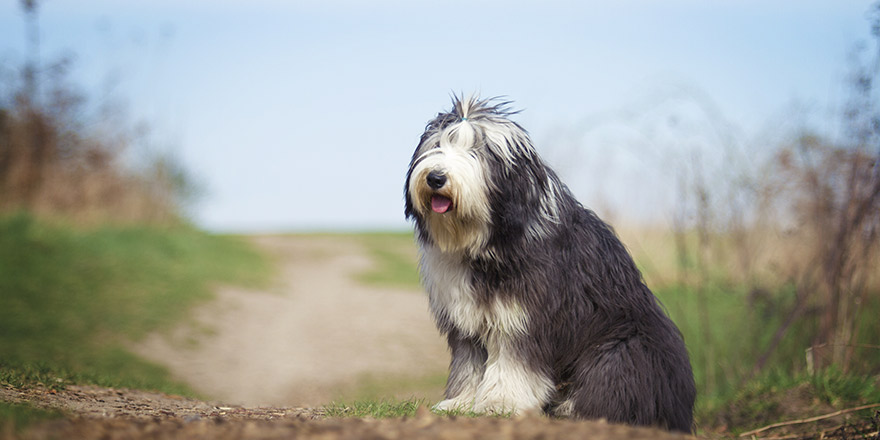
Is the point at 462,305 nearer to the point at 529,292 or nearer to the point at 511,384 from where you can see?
the point at 529,292

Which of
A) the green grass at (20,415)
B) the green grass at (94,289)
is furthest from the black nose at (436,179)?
the green grass at (94,289)

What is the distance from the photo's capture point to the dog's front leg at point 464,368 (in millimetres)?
4207

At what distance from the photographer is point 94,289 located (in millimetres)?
10461

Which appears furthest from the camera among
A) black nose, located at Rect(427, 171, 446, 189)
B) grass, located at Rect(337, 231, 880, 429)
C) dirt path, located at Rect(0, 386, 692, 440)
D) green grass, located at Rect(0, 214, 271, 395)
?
green grass, located at Rect(0, 214, 271, 395)

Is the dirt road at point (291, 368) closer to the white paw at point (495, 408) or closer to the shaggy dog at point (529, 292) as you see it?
Result: the white paw at point (495, 408)

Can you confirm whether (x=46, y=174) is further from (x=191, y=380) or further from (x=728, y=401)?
(x=728, y=401)

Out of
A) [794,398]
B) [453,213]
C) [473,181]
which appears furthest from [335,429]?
[794,398]

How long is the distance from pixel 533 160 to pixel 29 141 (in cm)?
1164

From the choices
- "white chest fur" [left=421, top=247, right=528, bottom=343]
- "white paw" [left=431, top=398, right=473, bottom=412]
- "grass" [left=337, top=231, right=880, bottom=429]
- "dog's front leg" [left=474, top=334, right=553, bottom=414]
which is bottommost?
"grass" [left=337, top=231, right=880, bottom=429]

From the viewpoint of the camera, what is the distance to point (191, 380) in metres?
8.84

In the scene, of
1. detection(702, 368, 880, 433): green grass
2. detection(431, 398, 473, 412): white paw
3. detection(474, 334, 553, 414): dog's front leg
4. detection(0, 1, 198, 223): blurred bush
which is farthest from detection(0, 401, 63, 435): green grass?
detection(0, 1, 198, 223): blurred bush

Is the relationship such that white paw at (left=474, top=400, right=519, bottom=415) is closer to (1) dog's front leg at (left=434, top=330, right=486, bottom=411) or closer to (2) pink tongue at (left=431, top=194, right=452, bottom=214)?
(1) dog's front leg at (left=434, top=330, right=486, bottom=411)

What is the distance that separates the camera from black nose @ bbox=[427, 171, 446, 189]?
3.75m

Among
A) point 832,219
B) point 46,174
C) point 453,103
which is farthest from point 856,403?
point 46,174
